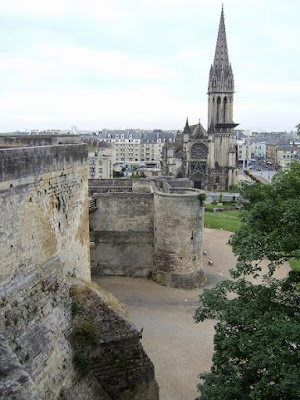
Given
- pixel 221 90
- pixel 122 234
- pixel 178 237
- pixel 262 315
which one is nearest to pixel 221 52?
pixel 221 90

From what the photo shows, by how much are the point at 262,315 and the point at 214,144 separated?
80202 millimetres

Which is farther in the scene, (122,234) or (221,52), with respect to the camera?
(221,52)

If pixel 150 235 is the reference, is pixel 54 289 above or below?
above

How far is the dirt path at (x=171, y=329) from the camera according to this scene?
664 inches

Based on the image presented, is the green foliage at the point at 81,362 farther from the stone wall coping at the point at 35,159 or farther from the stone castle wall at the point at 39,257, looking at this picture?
the stone wall coping at the point at 35,159

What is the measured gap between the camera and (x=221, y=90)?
3531 inches

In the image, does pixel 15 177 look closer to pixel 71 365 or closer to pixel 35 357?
pixel 35 357

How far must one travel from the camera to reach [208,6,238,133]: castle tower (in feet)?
292

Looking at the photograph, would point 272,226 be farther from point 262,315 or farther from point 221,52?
point 221,52

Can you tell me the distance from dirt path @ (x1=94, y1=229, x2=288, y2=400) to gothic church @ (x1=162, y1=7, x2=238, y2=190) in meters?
57.8

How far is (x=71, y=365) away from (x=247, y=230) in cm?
638

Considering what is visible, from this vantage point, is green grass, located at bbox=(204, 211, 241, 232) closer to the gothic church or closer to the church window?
the gothic church

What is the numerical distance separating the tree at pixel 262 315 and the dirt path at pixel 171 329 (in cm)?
645

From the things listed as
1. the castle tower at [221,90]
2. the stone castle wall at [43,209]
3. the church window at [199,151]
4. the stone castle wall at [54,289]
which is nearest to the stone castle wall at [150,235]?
the stone castle wall at [43,209]
